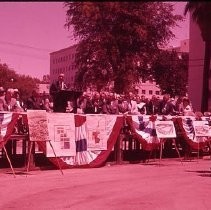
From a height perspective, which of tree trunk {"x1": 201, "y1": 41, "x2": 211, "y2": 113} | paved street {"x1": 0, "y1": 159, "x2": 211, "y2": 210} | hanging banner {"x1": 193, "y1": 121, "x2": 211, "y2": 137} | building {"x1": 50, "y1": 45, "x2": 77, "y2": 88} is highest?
building {"x1": 50, "y1": 45, "x2": 77, "y2": 88}

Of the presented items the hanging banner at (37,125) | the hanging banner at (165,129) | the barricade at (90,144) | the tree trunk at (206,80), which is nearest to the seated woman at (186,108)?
the barricade at (90,144)

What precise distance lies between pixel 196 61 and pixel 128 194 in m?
44.2

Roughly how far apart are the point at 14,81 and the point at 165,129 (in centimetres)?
9871

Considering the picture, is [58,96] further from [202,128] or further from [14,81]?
[14,81]

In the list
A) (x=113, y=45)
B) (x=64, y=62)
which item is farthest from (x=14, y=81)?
(x=113, y=45)

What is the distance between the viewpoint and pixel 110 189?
11.5 meters

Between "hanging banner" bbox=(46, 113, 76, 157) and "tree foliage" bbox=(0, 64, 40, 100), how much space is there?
86.8 m

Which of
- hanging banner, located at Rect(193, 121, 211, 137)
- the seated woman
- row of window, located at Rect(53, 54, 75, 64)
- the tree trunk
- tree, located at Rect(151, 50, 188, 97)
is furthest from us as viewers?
row of window, located at Rect(53, 54, 75, 64)

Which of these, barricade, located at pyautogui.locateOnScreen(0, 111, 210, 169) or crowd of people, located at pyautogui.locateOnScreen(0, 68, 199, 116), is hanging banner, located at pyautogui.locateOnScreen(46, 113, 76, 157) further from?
crowd of people, located at pyautogui.locateOnScreen(0, 68, 199, 116)

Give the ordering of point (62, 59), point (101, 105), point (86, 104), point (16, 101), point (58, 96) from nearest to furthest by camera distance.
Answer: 1. point (58, 96)
2. point (16, 101)
3. point (86, 104)
4. point (101, 105)
5. point (62, 59)

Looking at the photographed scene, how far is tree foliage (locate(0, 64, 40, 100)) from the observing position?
344 ft

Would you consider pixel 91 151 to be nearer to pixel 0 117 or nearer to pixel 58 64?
pixel 0 117

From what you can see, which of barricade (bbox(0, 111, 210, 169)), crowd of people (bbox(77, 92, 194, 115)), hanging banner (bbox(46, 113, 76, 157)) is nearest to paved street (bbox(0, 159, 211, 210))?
barricade (bbox(0, 111, 210, 169))

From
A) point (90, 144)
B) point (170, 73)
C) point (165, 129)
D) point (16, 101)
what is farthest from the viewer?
point (170, 73)
